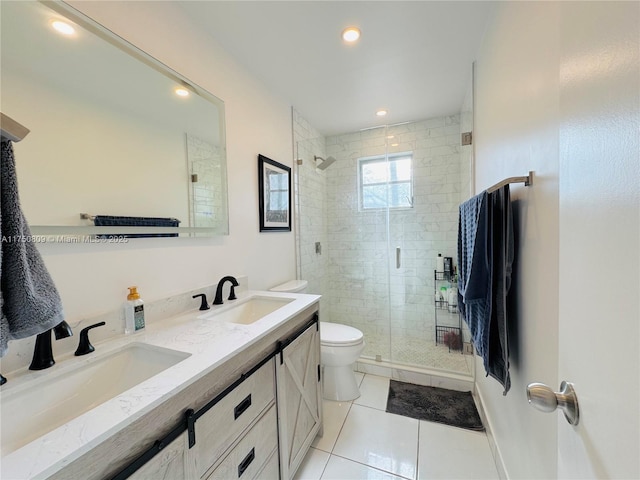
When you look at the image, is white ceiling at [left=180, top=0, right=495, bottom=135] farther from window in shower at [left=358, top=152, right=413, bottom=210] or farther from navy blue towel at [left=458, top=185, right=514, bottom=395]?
navy blue towel at [left=458, top=185, right=514, bottom=395]

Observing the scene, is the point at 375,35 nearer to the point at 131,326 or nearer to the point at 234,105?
the point at 234,105

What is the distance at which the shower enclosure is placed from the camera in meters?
2.57

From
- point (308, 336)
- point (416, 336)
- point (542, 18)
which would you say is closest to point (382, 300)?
point (416, 336)

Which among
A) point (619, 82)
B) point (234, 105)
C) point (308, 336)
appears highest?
point (234, 105)

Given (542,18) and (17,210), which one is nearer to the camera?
(17,210)

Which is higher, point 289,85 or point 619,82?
point 289,85

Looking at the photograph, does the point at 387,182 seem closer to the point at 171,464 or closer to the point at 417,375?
the point at 417,375

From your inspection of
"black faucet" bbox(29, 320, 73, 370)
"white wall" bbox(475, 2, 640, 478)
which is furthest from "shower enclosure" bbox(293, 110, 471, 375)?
"black faucet" bbox(29, 320, 73, 370)

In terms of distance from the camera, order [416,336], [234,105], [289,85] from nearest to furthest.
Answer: [234,105]
[289,85]
[416,336]

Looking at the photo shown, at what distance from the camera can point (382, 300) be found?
283 centimetres

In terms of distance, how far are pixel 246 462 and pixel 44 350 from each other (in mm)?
778

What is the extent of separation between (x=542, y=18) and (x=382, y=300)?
7.98 feet

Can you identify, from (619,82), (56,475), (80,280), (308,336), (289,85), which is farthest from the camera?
(289,85)

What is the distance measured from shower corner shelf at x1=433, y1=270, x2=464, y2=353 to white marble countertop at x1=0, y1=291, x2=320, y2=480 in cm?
184
